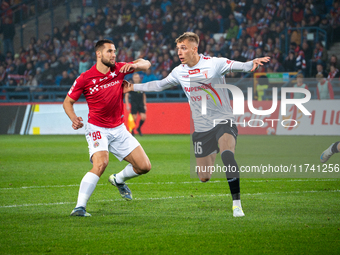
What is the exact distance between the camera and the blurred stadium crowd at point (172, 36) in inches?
816

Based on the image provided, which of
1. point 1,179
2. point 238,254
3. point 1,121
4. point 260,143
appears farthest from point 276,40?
point 238,254

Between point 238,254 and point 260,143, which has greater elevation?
point 238,254

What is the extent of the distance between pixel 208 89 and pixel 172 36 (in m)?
17.8

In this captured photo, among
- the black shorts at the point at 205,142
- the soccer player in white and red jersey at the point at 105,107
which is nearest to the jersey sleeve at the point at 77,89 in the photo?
the soccer player in white and red jersey at the point at 105,107

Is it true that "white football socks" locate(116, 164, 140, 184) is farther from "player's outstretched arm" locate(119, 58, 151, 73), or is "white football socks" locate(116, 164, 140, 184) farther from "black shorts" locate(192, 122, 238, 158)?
"player's outstretched arm" locate(119, 58, 151, 73)

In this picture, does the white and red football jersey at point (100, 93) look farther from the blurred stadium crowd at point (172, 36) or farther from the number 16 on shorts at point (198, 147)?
the blurred stadium crowd at point (172, 36)

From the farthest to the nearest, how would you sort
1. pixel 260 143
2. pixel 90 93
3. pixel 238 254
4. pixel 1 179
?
pixel 260 143
pixel 1 179
pixel 90 93
pixel 238 254

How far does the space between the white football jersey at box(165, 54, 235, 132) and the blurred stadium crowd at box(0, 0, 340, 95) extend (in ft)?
43.2

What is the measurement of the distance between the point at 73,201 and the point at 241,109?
10.1 metres

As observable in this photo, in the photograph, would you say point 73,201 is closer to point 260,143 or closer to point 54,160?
point 54,160

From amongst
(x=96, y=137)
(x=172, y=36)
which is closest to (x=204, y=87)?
(x=96, y=137)

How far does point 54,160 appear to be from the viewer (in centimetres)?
1195

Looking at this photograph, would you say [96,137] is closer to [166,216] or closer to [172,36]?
[166,216]

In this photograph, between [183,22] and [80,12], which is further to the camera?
[80,12]
